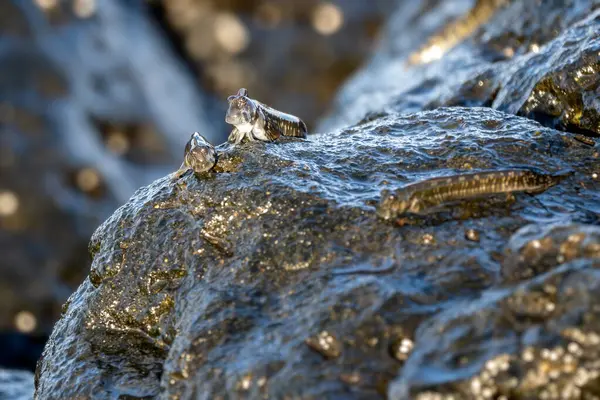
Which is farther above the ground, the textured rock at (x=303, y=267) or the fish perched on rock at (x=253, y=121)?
the fish perched on rock at (x=253, y=121)

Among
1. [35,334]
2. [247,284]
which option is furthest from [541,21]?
[35,334]

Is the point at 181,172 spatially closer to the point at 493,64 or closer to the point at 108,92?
the point at 493,64

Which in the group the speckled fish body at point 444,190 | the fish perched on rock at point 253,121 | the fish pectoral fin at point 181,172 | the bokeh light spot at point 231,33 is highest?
the bokeh light spot at point 231,33

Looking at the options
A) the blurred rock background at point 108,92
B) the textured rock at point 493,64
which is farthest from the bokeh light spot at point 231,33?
the textured rock at point 493,64

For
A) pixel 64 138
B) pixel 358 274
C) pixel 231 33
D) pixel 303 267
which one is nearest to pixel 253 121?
pixel 303 267

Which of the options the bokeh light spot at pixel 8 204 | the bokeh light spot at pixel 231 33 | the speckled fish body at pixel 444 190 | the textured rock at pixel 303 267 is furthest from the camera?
the bokeh light spot at pixel 231 33

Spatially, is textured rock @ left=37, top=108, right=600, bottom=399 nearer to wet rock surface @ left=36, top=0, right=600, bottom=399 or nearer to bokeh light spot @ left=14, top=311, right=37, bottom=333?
wet rock surface @ left=36, top=0, right=600, bottom=399

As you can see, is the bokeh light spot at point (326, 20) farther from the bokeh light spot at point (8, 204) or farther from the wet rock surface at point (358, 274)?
the wet rock surface at point (358, 274)
